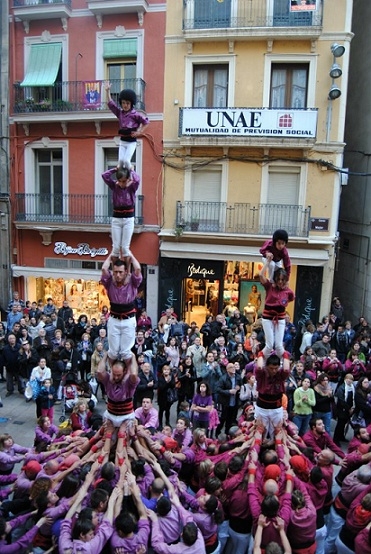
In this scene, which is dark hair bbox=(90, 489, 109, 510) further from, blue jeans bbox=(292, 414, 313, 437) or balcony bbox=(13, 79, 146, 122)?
balcony bbox=(13, 79, 146, 122)

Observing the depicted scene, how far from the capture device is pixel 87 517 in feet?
15.6

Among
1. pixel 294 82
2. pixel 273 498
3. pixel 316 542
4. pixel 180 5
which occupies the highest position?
pixel 180 5

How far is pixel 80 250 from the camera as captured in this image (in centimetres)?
1669

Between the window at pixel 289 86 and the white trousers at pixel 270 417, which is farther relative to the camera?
the window at pixel 289 86

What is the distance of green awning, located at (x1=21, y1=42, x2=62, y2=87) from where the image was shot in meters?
16.1

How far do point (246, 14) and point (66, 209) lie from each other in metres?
8.54

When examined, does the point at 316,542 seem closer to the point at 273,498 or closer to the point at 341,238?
the point at 273,498

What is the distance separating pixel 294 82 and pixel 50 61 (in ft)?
27.0

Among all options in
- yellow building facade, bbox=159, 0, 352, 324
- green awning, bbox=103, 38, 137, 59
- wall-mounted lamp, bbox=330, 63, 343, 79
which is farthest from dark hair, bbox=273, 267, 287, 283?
green awning, bbox=103, 38, 137, 59

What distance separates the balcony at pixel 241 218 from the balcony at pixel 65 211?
1624mm

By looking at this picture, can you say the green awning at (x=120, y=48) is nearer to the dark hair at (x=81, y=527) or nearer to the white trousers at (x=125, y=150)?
the white trousers at (x=125, y=150)

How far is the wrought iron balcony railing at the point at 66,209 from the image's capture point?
1631 cm

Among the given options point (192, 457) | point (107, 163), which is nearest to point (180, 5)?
point (107, 163)

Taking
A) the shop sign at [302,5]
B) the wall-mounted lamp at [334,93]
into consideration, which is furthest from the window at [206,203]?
the shop sign at [302,5]
